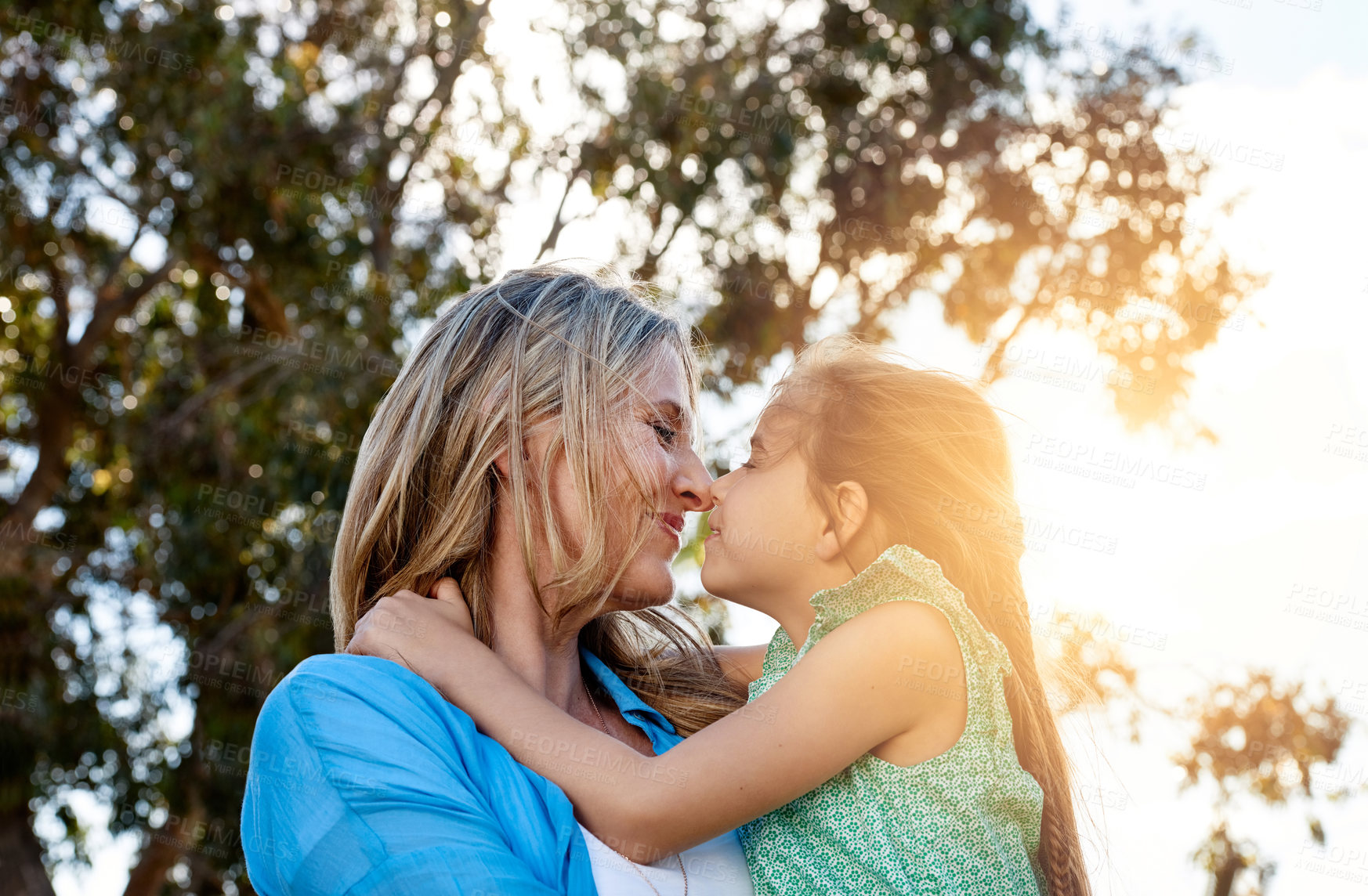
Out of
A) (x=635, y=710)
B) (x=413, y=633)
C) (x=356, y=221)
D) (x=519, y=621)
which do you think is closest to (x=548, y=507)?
(x=519, y=621)

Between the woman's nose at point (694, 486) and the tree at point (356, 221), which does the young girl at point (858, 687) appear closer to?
the woman's nose at point (694, 486)

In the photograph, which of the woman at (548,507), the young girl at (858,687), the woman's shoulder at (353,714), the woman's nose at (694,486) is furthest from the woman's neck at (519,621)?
the woman's shoulder at (353,714)

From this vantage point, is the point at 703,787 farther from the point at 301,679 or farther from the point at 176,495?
the point at 176,495

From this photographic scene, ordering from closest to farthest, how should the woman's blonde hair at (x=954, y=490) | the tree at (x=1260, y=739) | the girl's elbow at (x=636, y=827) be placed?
1. the girl's elbow at (x=636, y=827)
2. the woman's blonde hair at (x=954, y=490)
3. the tree at (x=1260, y=739)

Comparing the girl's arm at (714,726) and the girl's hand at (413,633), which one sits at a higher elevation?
the girl's hand at (413,633)

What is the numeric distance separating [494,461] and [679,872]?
0.83m

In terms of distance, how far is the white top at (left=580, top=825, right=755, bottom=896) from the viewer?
186cm

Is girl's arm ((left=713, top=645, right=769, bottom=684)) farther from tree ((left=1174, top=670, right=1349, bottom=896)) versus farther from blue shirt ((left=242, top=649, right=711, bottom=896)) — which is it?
tree ((left=1174, top=670, right=1349, bottom=896))

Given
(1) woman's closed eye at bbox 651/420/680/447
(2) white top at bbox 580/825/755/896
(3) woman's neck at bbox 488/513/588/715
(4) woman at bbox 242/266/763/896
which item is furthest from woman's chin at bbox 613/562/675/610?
(2) white top at bbox 580/825/755/896

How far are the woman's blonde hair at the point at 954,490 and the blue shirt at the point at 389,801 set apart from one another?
0.89 meters

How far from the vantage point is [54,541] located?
9055mm

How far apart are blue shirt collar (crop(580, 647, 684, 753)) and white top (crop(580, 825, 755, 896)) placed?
0.88 ft

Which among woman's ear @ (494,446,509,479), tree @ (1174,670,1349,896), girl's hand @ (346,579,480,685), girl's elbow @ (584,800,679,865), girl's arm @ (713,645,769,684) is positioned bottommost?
tree @ (1174,670,1349,896)

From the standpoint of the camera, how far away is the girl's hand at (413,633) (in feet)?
6.46
